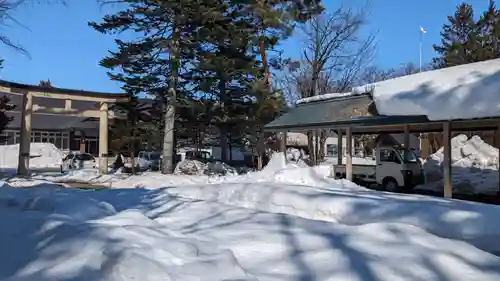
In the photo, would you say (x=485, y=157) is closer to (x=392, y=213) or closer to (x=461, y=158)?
(x=461, y=158)

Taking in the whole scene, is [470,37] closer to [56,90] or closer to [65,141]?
[56,90]

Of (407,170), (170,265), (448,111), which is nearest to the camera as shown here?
(170,265)

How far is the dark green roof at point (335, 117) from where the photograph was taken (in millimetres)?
14729

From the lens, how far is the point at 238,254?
486cm

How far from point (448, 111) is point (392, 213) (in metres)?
6.05

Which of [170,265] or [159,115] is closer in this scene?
[170,265]

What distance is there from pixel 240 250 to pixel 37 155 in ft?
131

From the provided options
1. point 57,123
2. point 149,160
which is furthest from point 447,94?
point 57,123

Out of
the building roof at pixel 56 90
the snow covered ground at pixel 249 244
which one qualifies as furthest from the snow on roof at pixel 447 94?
the building roof at pixel 56 90

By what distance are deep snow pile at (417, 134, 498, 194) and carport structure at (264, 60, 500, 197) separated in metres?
1.94

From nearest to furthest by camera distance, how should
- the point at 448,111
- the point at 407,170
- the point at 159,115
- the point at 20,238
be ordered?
1. the point at 20,238
2. the point at 448,111
3. the point at 407,170
4. the point at 159,115

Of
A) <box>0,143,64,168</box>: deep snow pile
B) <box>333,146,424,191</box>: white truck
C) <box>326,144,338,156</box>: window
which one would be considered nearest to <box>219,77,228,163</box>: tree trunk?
<box>333,146,424,191</box>: white truck

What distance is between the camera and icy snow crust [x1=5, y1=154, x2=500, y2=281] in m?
4.18

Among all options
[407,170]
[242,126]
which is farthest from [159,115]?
[407,170]
